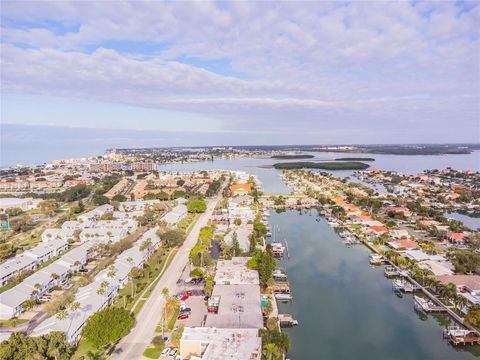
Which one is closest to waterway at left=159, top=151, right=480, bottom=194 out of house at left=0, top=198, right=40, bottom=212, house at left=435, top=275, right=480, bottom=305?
house at left=0, top=198, right=40, bottom=212

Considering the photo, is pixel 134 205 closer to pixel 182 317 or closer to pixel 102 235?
pixel 102 235

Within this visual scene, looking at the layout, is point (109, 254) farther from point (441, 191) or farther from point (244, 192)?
point (441, 191)

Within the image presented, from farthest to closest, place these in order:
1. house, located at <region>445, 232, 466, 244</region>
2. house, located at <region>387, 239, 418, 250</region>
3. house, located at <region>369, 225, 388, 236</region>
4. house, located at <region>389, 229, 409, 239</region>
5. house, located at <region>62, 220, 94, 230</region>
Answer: house, located at <region>62, 220, 94, 230</region>, house, located at <region>369, 225, 388, 236</region>, house, located at <region>389, 229, 409, 239</region>, house, located at <region>445, 232, 466, 244</region>, house, located at <region>387, 239, 418, 250</region>

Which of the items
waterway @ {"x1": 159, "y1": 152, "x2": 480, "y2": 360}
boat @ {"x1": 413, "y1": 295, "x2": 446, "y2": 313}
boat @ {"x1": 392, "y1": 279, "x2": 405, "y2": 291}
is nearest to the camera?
waterway @ {"x1": 159, "y1": 152, "x2": 480, "y2": 360}

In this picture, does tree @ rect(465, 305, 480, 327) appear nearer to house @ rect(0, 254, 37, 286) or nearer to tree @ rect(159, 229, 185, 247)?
tree @ rect(159, 229, 185, 247)

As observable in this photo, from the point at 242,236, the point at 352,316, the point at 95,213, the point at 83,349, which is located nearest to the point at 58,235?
the point at 95,213

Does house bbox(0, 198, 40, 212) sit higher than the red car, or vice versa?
the red car

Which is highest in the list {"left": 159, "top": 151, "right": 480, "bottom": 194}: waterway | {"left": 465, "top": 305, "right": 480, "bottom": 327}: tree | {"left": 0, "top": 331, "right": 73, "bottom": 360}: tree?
{"left": 0, "top": 331, "right": 73, "bottom": 360}: tree
